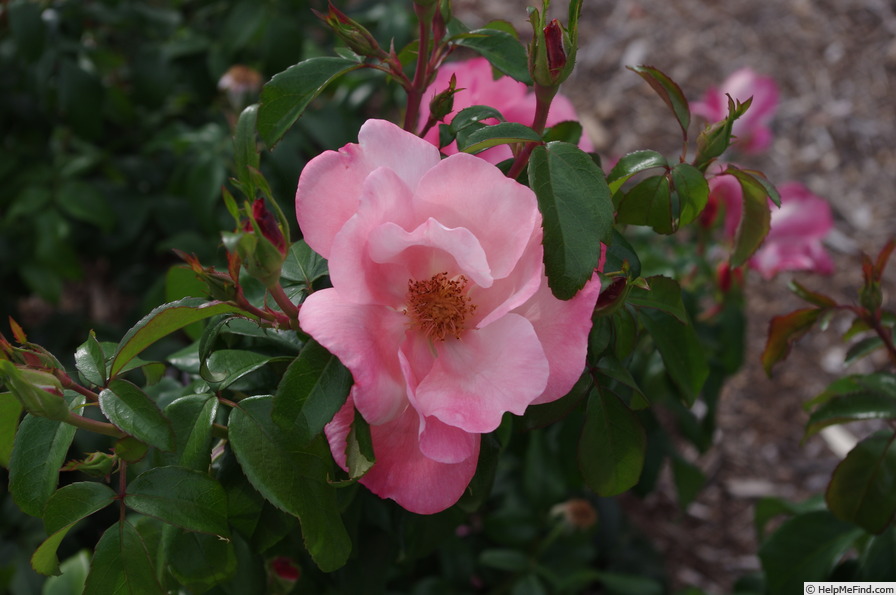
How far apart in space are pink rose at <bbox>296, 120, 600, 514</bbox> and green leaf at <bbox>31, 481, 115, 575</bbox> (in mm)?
216

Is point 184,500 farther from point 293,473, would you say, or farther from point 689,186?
point 689,186

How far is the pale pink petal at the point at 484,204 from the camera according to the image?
68 cm

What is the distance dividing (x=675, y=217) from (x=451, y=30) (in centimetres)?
32

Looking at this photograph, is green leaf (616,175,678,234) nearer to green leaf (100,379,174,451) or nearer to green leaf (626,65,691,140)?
green leaf (626,65,691,140)

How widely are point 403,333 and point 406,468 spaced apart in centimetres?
12

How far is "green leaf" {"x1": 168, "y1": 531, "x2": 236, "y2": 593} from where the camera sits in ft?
2.53

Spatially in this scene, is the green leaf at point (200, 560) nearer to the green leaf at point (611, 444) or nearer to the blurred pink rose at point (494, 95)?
the green leaf at point (611, 444)

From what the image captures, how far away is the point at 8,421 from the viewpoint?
755mm

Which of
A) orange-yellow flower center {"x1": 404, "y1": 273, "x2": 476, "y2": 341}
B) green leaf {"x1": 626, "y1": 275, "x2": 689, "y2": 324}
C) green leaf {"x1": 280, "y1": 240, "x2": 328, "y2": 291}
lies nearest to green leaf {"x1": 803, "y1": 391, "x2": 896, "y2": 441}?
green leaf {"x1": 626, "y1": 275, "x2": 689, "y2": 324}

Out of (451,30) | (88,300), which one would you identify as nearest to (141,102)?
(88,300)

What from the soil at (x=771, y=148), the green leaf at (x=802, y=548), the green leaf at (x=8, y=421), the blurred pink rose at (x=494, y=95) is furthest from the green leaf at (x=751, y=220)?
the soil at (x=771, y=148)

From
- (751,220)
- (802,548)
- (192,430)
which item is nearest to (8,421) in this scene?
(192,430)

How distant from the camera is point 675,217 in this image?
0.88 metres

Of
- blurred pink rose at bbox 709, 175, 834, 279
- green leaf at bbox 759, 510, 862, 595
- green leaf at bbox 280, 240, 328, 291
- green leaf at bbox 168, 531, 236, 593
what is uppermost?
green leaf at bbox 280, 240, 328, 291
